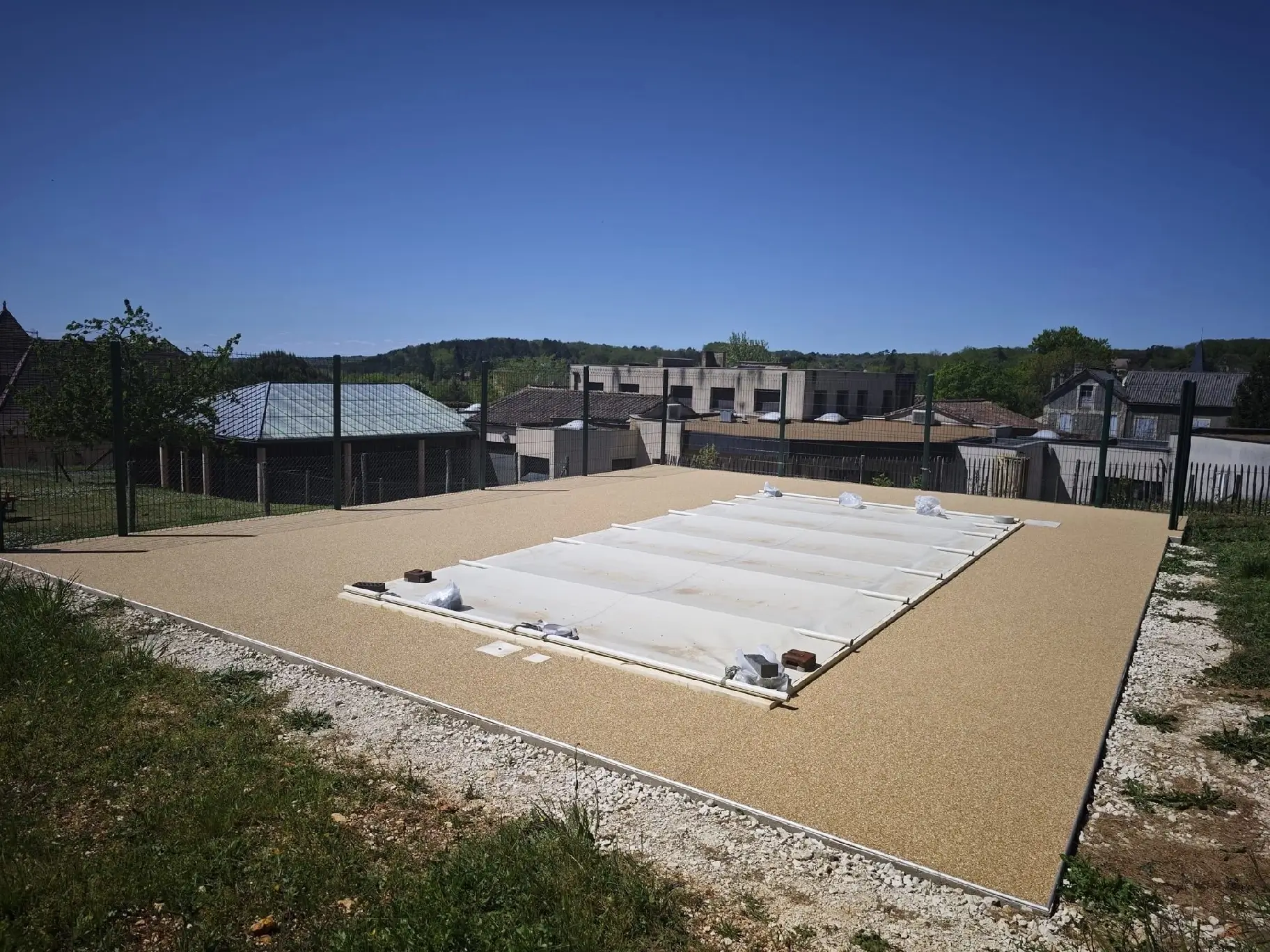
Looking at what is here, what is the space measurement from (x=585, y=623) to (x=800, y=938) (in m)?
3.35

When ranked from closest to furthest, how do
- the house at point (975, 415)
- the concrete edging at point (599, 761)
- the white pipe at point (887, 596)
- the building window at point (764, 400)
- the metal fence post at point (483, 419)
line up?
the concrete edging at point (599, 761) < the white pipe at point (887, 596) < the metal fence post at point (483, 419) < the house at point (975, 415) < the building window at point (764, 400)

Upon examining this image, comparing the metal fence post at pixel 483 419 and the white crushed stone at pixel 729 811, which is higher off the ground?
the metal fence post at pixel 483 419

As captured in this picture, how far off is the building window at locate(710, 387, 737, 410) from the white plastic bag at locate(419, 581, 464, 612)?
3889cm

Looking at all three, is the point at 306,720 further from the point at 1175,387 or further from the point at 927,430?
the point at 1175,387

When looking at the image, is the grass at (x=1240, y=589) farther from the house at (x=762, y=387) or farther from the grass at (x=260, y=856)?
the house at (x=762, y=387)

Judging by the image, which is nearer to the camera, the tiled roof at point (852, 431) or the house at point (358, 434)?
the house at point (358, 434)

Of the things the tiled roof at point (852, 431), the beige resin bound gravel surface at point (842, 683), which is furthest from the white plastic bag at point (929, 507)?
the tiled roof at point (852, 431)

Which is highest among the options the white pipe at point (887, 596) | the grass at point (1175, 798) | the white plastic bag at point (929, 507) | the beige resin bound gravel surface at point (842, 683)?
the white plastic bag at point (929, 507)

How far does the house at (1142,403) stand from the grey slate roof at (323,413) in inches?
1257

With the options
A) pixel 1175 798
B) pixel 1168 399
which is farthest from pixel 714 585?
pixel 1168 399

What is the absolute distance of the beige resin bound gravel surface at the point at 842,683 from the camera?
3.63 metres

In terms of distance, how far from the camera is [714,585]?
7.07m

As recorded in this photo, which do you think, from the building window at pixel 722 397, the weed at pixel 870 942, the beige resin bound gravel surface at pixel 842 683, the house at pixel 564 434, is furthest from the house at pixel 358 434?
the building window at pixel 722 397

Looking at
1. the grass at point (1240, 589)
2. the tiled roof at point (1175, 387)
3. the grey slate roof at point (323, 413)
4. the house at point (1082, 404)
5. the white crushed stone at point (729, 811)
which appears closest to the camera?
the white crushed stone at point (729, 811)
